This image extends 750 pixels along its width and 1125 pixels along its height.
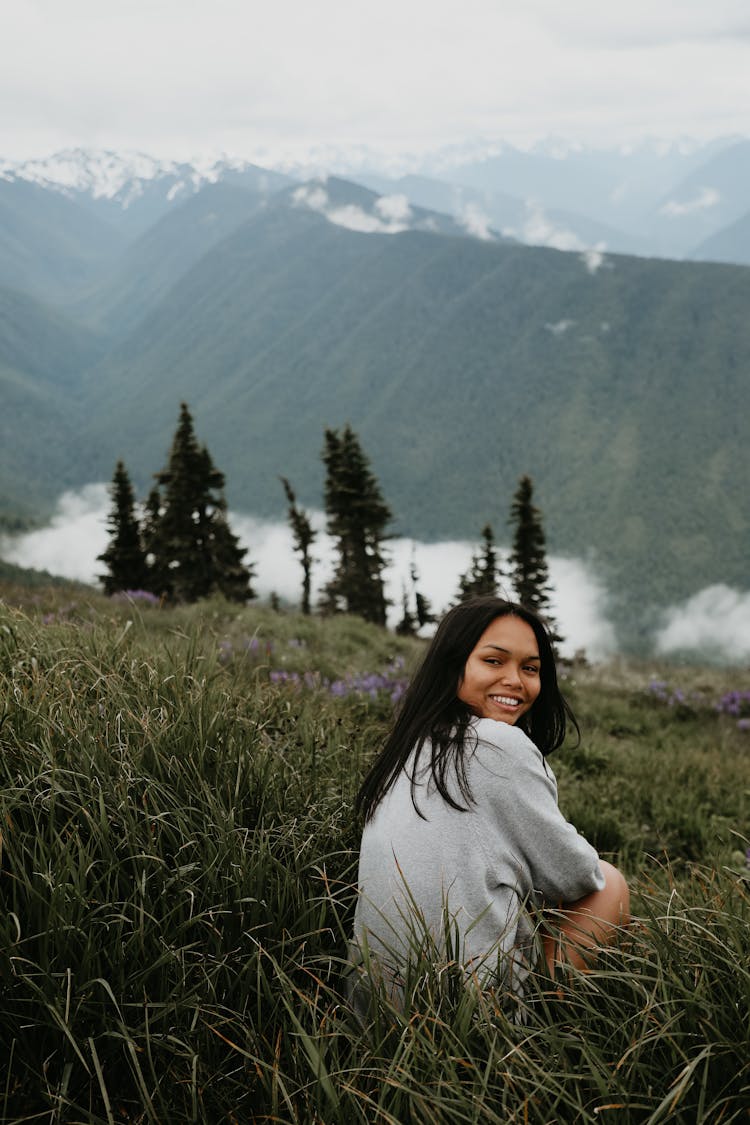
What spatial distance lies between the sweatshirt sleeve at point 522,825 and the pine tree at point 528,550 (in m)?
30.6

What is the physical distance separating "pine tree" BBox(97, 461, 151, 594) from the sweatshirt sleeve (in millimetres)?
40591

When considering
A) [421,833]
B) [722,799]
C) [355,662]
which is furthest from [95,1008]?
[355,662]

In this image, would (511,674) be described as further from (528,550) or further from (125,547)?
(125,547)

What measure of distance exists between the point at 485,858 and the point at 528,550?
33.9m

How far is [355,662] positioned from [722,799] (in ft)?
13.5

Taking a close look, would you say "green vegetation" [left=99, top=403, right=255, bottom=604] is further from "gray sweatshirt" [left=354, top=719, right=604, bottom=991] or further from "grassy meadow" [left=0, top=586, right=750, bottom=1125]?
"gray sweatshirt" [left=354, top=719, right=604, bottom=991]

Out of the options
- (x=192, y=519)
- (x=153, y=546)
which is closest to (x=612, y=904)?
(x=192, y=519)

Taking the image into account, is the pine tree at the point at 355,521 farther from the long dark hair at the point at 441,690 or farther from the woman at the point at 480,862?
the woman at the point at 480,862

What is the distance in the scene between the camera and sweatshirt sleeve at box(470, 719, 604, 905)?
84.7 inches

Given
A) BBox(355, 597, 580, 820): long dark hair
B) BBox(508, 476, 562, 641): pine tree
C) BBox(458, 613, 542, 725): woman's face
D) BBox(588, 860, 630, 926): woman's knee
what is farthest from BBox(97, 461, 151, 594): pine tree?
BBox(588, 860, 630, 926): woman's knee

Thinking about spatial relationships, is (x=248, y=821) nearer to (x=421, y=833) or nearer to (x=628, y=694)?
(x=421, y=833)

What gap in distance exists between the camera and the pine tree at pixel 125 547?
41250 mm

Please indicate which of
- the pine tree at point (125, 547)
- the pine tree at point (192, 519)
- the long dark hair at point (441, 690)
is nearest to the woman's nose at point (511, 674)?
the long dark hair at point (441, 690)

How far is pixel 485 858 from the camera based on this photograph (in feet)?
6.98
